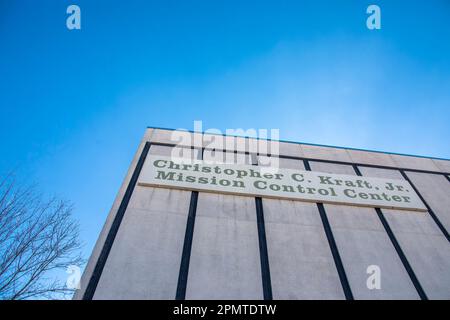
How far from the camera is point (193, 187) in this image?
6.66 meters

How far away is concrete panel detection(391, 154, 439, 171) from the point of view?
28.3 ft

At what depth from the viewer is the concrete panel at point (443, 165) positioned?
8.81 metres

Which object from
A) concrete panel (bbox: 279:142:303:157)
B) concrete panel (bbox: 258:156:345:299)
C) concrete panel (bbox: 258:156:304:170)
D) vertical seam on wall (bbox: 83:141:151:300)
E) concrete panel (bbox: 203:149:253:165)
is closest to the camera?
vertical seam on wall (bbox: 83:141:151:300)

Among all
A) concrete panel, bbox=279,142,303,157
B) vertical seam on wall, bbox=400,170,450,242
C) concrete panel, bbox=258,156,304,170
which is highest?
concrete panel, bbox=279,142,303,157

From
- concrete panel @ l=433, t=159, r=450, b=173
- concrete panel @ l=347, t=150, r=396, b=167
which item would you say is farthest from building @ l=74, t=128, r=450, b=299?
concrete panel @ l=433, t=159, r=450, b=173

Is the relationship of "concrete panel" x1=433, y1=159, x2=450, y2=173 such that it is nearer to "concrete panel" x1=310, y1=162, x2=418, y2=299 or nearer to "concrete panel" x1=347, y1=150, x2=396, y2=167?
"concrete panel" x1=347, y1=150, x2=396, y2=167

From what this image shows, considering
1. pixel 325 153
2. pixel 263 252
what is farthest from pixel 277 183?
pixel 325 153

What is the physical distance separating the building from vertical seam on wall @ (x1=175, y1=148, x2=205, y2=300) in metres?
0.02

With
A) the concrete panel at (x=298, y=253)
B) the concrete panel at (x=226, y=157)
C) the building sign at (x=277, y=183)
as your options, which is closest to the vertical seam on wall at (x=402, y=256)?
the building sign at (x=277, y=183)

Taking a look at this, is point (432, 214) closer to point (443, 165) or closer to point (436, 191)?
point (436, 191)

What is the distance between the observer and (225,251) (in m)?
5.53
